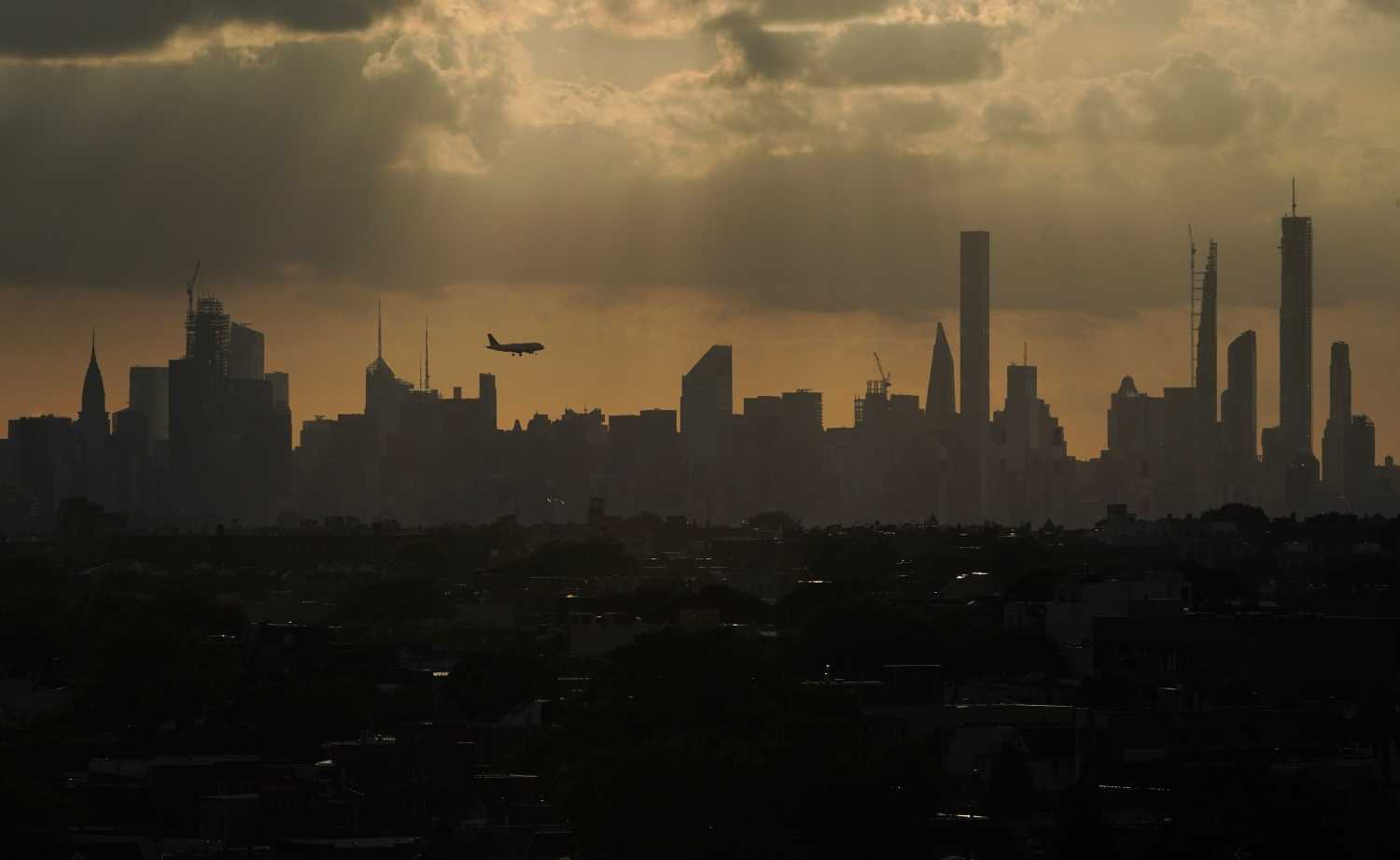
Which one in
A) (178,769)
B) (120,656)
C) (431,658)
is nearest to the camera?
(178,769)

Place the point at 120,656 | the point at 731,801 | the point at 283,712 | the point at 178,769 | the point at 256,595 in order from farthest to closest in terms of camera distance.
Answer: the point at 256,595 < the point at 120,656 < the point at 283,712 < the point at 178,769 < the point at 731,801

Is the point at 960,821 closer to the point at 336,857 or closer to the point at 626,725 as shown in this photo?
the point at 336,857

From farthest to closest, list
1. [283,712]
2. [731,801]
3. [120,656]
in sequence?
[120,656] < [283,712] < [731,801]

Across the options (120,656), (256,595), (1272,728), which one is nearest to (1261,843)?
(1272,728)

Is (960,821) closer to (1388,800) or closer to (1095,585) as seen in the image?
(1388,800)

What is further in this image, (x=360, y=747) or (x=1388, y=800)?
(x=360, y=747)

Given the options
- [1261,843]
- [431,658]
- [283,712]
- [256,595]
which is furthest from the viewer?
[256,595]

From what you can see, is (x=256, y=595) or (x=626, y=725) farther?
(x=256, y=595)

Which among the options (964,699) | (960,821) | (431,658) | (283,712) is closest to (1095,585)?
(431,658)

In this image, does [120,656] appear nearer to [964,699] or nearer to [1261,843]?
[964,699]
